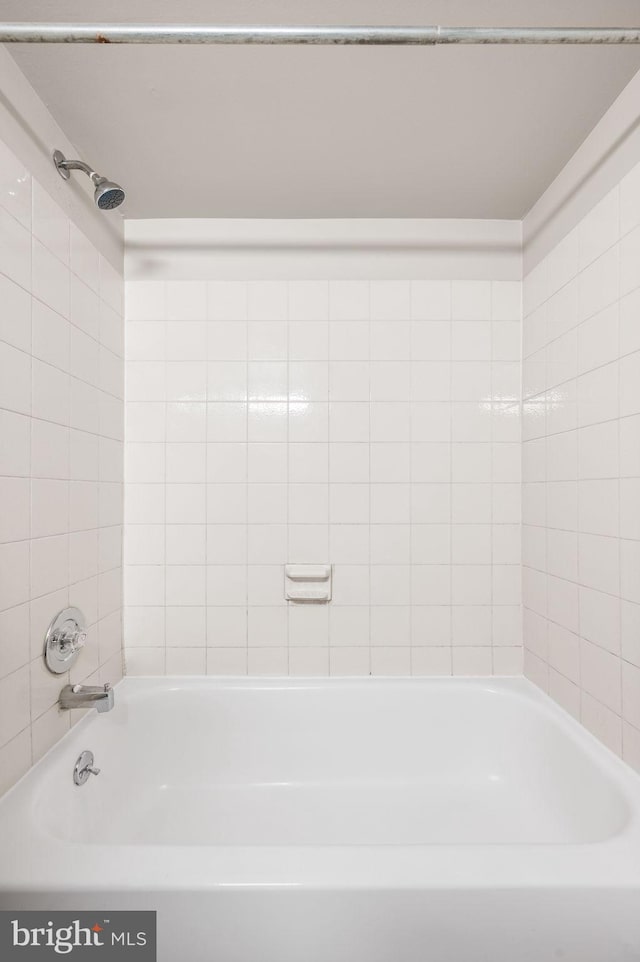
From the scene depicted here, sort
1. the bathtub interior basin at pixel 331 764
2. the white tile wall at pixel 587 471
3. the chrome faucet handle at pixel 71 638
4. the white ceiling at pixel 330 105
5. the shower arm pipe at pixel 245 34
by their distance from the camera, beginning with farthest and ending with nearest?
the bathtub interior basin at pixel 331 764
the chrome faucet handle at pixel 71 638
the white tile wall at pixel 587 471
the white ceiling at pixel 330 105
the shower arm pipe at pixel 245 34

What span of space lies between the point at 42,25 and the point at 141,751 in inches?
77.5

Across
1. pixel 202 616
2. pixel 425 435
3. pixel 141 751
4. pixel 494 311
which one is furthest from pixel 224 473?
pixel 494 311

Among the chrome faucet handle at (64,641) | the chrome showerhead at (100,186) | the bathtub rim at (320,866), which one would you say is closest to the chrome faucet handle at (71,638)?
the chrome faucet handle at (64,641)

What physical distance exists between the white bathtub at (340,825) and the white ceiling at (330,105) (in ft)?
5.93

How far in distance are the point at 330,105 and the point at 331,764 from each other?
2135mm

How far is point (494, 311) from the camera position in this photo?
1.92m

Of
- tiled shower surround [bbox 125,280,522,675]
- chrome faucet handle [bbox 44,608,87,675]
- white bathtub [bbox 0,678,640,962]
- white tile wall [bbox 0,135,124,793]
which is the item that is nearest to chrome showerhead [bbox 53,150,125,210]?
white tile wall [bbox 0,135,124,793]

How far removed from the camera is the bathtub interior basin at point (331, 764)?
1509mm

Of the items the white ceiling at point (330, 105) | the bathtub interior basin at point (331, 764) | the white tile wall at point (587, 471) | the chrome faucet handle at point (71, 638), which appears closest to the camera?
the white ceiling at point (330, 105)

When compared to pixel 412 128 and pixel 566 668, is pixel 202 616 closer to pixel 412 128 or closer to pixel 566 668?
pixel 566 668

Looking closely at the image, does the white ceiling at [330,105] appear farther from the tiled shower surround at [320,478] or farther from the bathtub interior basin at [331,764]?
the bathtub interior basin at [331,764]

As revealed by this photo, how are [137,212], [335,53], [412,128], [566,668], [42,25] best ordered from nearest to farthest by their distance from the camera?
[42,25] < [335,53] < [412,128] < [566,668] < [137,212]

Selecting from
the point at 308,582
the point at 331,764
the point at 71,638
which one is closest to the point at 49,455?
the point at 71,638

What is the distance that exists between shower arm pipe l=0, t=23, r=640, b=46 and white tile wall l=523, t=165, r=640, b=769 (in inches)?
24.1
